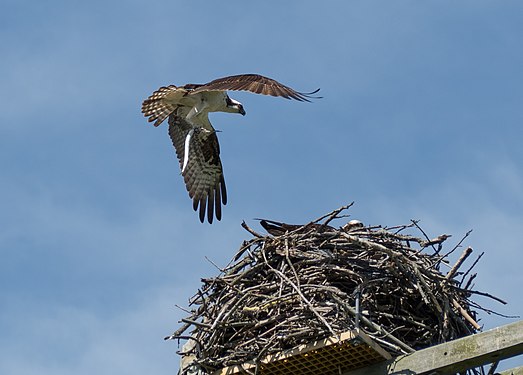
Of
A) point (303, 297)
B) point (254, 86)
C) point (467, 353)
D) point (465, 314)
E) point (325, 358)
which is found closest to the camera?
point (467, 353)

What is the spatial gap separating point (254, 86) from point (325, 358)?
3423 millimetres

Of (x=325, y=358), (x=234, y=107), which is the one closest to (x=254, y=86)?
(x=234, y=107)

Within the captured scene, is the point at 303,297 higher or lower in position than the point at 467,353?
higher

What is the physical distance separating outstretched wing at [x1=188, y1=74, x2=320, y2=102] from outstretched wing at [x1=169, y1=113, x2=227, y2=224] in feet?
4.70

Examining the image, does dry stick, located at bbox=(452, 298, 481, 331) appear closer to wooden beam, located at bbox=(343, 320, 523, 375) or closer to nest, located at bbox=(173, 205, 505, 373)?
nest, located at bbox=(173, 205, 505, 373)

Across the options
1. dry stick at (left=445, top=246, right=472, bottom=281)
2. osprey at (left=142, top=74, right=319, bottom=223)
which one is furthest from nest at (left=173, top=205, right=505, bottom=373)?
osprey at (left=142, top=74, right=319, bottom=223)

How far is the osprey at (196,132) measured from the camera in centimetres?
1045

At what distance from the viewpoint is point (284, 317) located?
6.22 meters

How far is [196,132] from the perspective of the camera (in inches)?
428

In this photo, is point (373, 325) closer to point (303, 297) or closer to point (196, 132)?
point (303, 297)

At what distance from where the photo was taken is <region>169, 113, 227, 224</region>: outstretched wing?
10.6 meters

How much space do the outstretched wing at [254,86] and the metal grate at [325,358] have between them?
238 centimetres

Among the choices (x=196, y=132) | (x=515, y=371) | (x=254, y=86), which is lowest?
(x=515, y=371)

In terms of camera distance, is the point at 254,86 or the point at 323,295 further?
the point at 254,86
